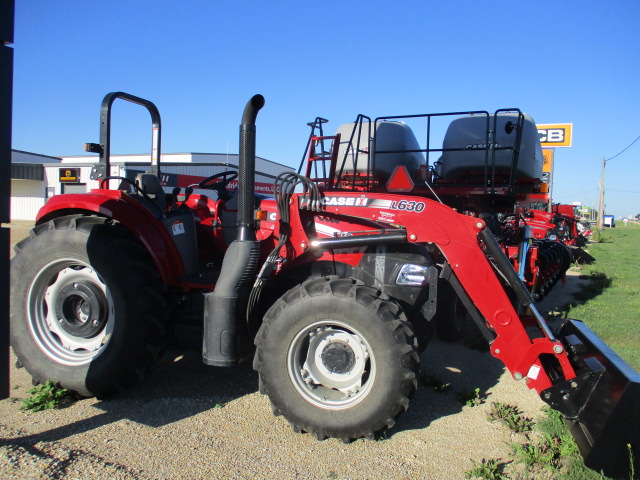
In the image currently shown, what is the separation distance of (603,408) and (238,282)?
232cm

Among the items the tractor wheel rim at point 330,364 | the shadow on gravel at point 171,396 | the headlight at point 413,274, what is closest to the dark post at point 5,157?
the shadow on gravel at point 171,396

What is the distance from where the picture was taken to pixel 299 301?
3.42m

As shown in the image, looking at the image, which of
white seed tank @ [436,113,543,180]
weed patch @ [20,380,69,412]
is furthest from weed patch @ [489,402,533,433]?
white seed tank @ [436,113,543,180]

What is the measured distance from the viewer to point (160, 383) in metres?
4.36

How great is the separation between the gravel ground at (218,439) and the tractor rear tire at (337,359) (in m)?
0.19

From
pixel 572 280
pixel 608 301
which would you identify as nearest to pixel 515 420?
pixel 608 301

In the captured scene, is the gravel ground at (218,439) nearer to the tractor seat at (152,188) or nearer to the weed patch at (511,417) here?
the weed patch at (511,417)

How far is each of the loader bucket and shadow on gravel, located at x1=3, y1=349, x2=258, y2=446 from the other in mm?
2318

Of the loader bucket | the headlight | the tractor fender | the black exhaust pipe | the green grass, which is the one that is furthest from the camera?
the green grass

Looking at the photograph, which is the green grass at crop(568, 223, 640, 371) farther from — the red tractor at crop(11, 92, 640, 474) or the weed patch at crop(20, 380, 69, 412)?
the weed patch at crop(20, 380, 69, 412)

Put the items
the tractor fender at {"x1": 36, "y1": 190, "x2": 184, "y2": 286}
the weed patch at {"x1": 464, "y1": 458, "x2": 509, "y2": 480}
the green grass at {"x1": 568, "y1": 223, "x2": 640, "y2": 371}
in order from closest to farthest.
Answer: the weed patch at {"x1": 464, "y1": 458, "x2": 509, "y2": 480} < the tractor fender at {"x1": 36, "y1": 190, "x2": 184, "y2": 286} < the green grass at {"x1": 568, "y1": 223, "x2": 640, "y2": 371}

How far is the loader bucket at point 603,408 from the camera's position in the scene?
2805 millimetres

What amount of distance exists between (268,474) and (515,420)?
1.78 metres

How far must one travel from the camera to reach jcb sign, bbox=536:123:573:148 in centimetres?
2747
